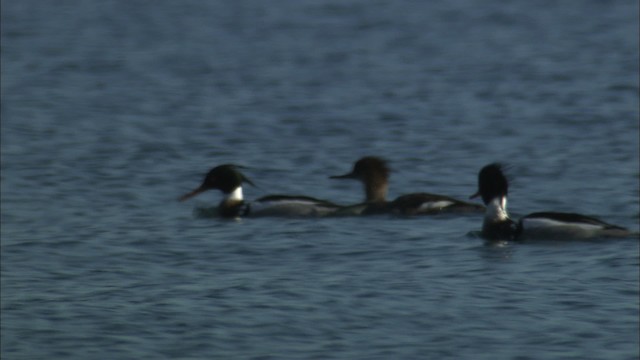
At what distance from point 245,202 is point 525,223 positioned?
3319 millimetres

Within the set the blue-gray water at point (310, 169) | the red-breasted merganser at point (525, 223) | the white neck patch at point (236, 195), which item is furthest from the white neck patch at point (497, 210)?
the white neck patch at point (236, 195)

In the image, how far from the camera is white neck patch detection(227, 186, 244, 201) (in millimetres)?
18234

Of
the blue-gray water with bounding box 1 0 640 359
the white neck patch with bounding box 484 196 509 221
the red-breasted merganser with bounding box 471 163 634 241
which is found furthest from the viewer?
the white neck patch with bounding box 484 196 509 221

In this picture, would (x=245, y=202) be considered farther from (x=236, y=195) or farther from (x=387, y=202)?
(x=387, y=202)

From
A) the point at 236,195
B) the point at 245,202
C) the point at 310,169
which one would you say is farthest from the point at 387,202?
the point at 310,169

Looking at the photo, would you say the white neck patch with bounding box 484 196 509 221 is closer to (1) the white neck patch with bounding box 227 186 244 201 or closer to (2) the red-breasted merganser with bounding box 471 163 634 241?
(2) the red-breasted merganser with bounding box 471 163 634 241

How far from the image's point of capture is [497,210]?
53.9 feet

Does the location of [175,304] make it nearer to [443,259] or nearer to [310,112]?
[443,259]

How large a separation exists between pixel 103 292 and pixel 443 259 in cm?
285

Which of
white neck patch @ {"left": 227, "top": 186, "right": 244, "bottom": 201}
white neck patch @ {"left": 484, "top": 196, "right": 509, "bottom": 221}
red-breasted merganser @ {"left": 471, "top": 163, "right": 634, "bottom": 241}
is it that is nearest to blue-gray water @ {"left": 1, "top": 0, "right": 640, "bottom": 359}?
red-breasted merganser @ {"left": 471, "top": 163, "right": 634, "bottom": 241}

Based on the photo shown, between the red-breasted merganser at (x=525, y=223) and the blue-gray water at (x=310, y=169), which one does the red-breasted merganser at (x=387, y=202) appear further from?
the red-breasted merganser at (x=525, y=223)

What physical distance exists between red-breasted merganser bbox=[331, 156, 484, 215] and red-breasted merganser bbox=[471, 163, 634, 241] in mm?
466

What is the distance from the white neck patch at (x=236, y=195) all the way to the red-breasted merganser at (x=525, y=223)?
108 inches

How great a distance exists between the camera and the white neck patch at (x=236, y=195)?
18.2m
